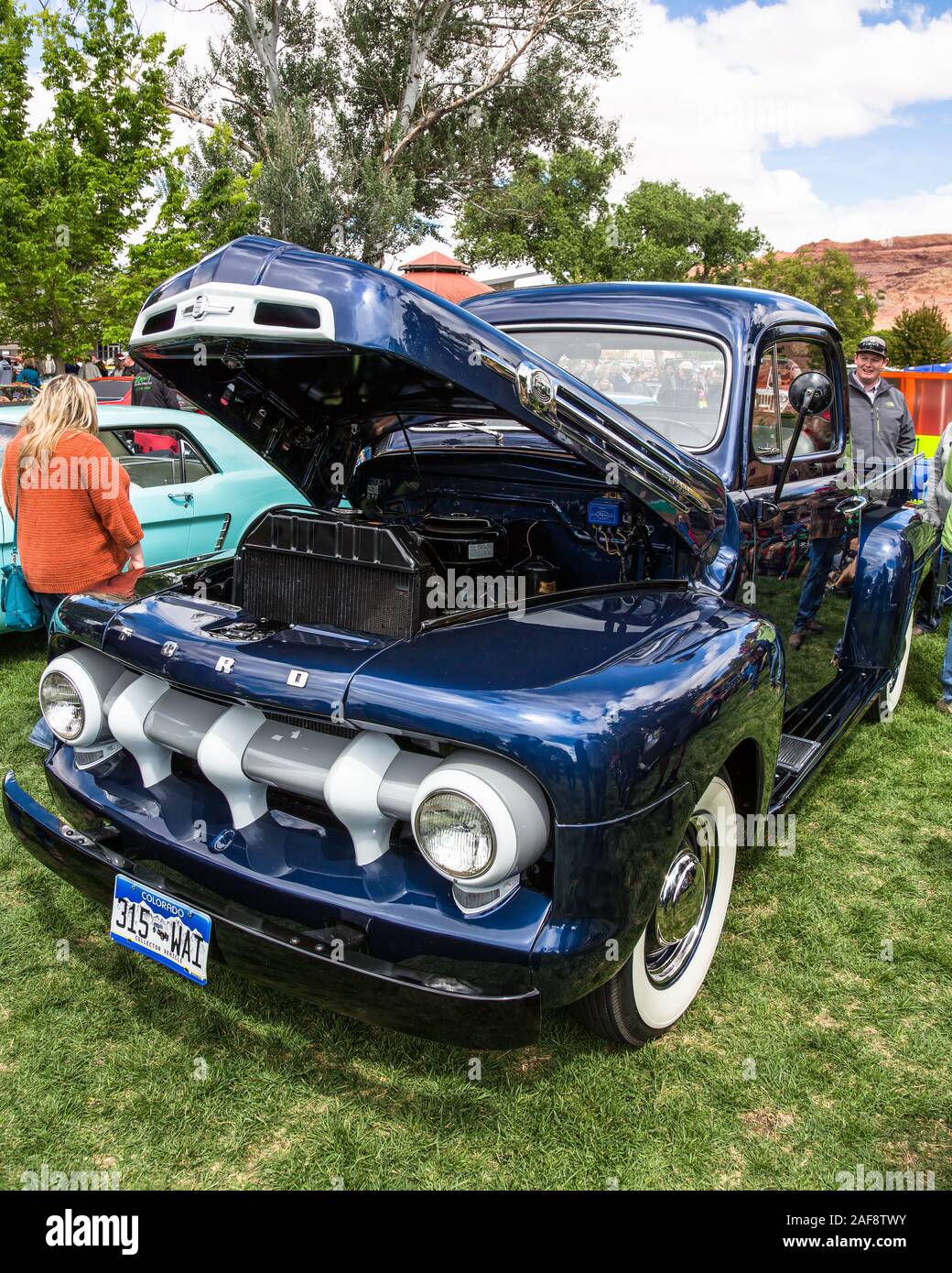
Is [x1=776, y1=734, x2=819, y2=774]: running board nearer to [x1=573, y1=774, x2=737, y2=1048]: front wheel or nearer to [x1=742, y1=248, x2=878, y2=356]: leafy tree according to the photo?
[x1=573, y1=774, x2=737, y2=1048]: front wheel

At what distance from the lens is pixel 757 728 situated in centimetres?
262

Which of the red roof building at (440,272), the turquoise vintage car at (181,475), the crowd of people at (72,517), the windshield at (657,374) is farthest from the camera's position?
the red roof building at (440,272)

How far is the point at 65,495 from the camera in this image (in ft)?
13.0

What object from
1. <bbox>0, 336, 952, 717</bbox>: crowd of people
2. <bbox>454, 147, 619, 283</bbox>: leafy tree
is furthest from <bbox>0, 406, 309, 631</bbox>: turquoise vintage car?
<bbox>454, 147, 619, 283</bbox>: leafy tree

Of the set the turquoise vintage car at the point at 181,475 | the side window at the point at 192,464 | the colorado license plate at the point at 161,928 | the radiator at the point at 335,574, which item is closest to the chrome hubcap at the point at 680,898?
the radiator at the point at 335,574

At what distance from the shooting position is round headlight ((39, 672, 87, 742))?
8.63 feet

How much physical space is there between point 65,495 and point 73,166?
427 inches

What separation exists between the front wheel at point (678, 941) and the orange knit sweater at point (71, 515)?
279 cm

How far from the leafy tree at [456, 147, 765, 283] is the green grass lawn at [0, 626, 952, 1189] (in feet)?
78.8

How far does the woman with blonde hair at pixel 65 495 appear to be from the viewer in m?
3.93

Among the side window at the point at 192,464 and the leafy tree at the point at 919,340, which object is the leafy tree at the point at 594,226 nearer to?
the leafy tree at the point at 919,340

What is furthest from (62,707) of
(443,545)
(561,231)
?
(561,231)

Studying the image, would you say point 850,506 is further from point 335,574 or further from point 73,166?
point 73,166

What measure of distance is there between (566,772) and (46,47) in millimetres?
15409
